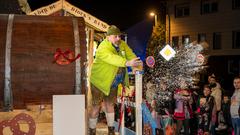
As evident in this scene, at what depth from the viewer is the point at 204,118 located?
959 centimetres

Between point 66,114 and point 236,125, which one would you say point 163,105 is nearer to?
point 236,125

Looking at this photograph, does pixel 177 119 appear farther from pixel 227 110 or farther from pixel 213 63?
pixel 213 63

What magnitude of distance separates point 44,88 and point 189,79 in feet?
31.8

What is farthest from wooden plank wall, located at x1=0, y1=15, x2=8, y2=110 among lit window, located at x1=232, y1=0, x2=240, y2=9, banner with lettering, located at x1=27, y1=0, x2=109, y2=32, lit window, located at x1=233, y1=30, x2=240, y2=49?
lit window, located at x1=232, y1=0, x2=240, y2=9

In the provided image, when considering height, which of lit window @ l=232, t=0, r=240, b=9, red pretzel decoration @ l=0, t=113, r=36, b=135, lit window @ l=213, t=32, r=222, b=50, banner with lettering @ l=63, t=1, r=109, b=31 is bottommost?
red pretzel decoration @ l=0, t=113, r=36, b=135

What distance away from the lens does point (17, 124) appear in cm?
354

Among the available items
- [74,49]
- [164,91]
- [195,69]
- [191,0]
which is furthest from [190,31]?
[74,49]

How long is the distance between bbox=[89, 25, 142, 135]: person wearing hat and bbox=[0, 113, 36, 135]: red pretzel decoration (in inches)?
59.5

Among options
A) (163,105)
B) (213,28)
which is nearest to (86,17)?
(163,105)

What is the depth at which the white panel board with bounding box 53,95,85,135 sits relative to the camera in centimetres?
347

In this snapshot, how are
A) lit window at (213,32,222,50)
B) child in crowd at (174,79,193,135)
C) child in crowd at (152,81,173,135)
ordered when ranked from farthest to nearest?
lit window at (213,32,222,50), child in crowd at (174,79,193,135), child in crowd at (152,81,173,135)

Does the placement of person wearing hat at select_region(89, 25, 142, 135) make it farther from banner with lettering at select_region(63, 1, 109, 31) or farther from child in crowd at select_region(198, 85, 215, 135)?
child in crowd at select_region(198, 85, 215, 135)

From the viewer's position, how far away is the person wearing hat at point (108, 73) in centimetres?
495

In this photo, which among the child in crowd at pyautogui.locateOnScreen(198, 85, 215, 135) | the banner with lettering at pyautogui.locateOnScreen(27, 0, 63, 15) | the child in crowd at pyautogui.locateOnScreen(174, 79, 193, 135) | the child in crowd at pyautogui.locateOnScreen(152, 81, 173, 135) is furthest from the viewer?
the child in crowd at pyautogui.locateOnScreen(198, 85, 215, 135)
